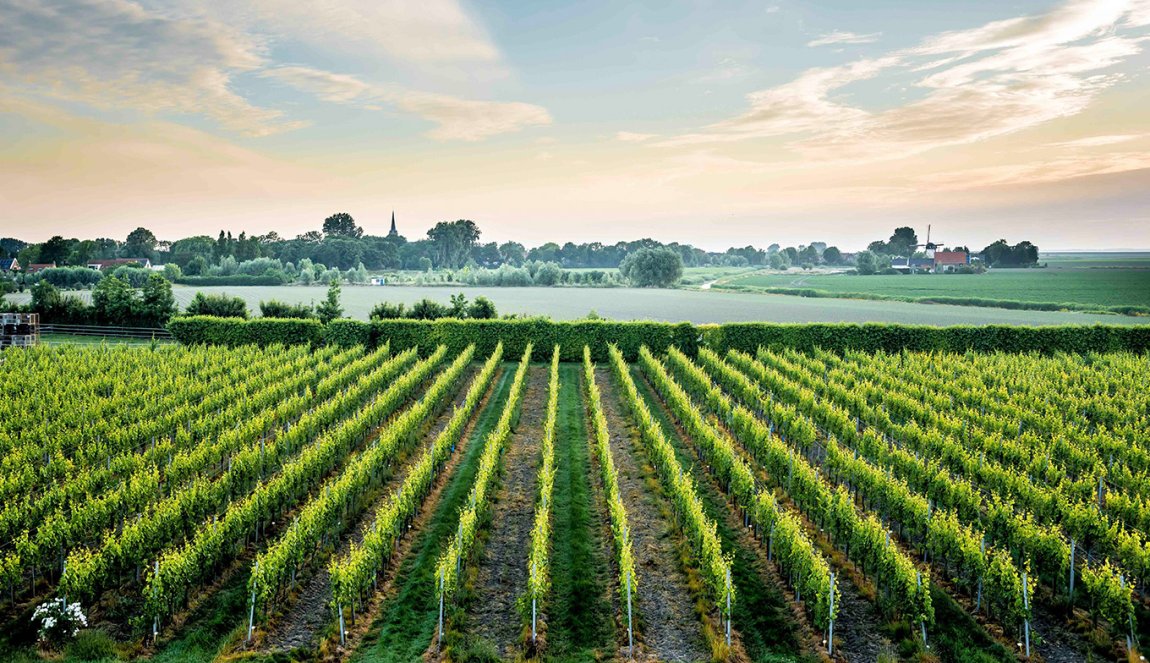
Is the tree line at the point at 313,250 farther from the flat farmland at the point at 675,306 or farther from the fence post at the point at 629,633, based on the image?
the fence post at the point at 629,633

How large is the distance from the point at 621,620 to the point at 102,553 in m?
8.32

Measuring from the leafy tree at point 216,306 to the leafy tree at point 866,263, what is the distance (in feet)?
403

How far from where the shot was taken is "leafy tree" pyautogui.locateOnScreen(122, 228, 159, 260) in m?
131

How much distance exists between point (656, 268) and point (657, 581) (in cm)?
9940

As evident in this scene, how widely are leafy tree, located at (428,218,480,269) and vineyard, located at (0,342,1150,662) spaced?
118 meters

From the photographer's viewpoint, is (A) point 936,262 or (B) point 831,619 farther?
(A) point 936,262

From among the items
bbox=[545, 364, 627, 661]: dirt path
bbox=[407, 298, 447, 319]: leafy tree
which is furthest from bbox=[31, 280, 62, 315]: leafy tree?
bbox=[545, 364, 627, 661]: dirt path

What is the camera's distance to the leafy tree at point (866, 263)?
452 ft

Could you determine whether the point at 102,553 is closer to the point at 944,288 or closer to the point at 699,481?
the point at 699,481

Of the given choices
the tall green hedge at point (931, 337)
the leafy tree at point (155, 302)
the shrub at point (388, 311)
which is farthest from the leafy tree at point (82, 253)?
the tall green hedge at point (931, 337)

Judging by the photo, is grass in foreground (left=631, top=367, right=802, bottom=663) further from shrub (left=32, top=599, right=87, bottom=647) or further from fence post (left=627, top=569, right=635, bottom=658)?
shrub (left=32, top=599, right=87, bottom=647)

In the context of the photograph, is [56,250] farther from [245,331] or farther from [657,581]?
[657,581]

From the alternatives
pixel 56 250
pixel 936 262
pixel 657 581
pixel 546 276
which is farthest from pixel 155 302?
pixel 936 262

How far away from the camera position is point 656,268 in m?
110
